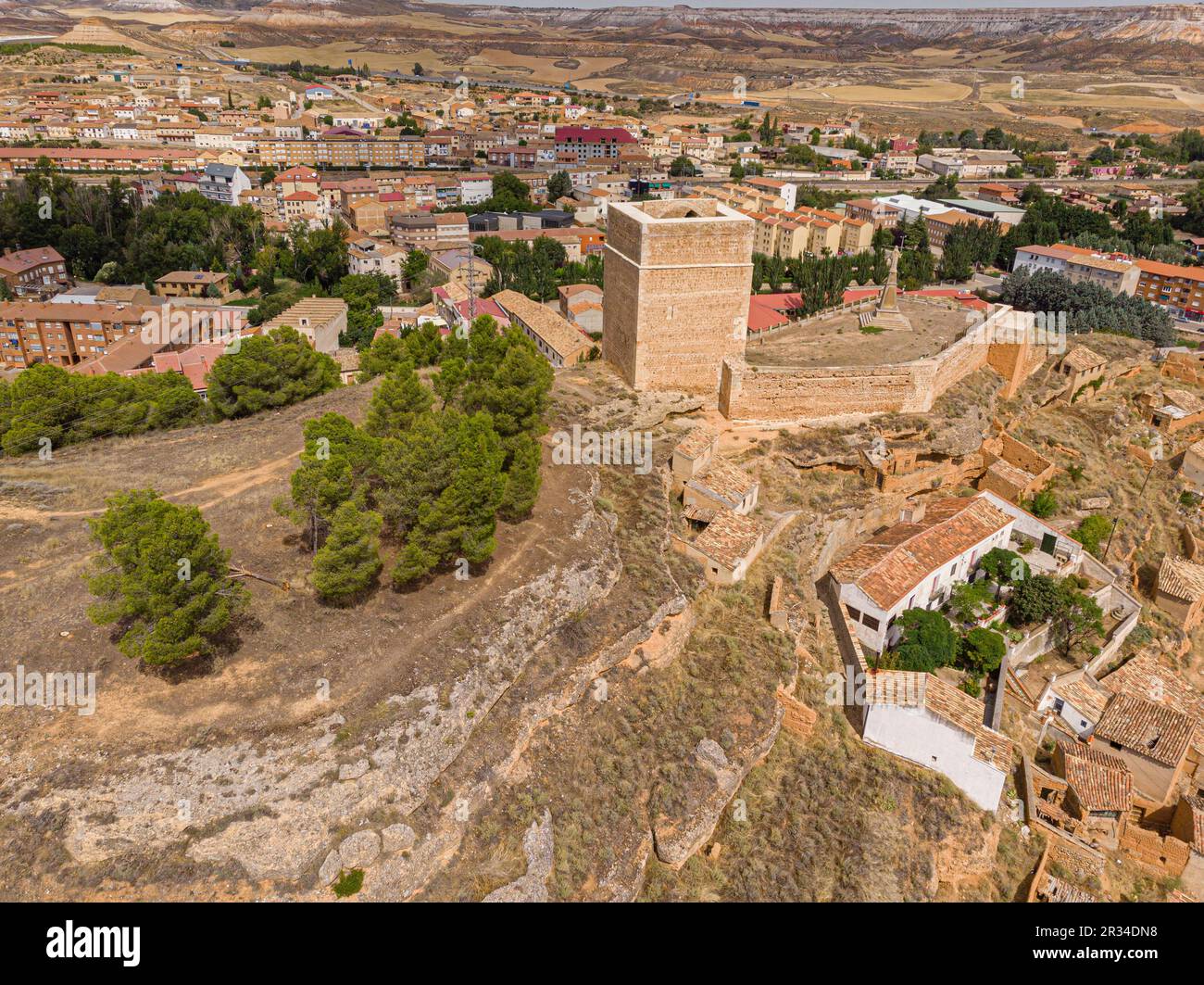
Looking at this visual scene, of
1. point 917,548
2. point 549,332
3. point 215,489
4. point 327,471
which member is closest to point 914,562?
point 917,548

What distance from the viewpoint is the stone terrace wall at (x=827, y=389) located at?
23984 mm

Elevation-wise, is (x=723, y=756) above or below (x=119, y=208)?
below

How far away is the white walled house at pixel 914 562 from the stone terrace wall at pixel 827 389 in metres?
3.38

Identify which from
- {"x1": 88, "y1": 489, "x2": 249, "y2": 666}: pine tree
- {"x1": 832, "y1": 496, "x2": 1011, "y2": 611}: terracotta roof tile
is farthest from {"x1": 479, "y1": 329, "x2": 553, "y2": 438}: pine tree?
{"x1": 832, "y1": 496, "x2": 1011, "y2": 611}: terracotta roof tile

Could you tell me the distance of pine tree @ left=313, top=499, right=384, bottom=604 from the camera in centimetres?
1360

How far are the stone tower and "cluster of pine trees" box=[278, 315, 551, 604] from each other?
5.41 m

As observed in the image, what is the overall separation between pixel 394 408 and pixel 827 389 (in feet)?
42.6

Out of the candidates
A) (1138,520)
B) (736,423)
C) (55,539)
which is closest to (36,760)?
(55,539)

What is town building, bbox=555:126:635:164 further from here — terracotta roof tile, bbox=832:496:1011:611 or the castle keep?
terracotta roof tile, bbox=832:496:1011:611

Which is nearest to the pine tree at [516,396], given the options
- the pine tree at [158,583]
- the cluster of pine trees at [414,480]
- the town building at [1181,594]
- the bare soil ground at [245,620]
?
the cluster of pine trees at [414,480]

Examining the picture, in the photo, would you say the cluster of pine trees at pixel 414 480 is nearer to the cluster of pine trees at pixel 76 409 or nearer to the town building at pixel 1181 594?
the cluster of pine trees at pixel 76 409
